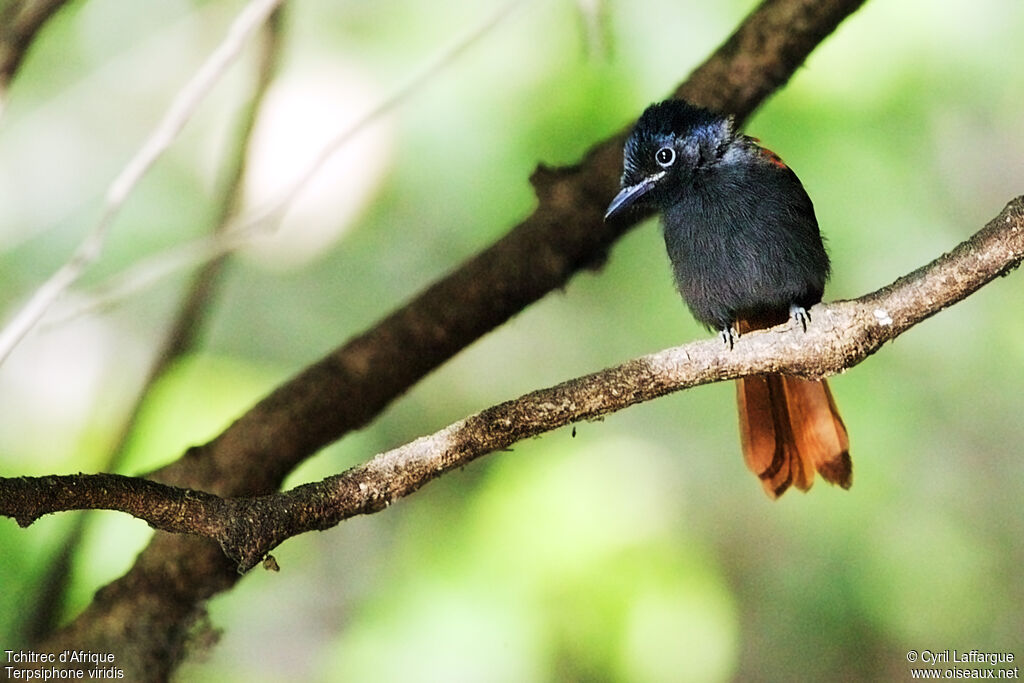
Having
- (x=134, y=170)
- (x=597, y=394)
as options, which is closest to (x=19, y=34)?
(x=134, y=170)

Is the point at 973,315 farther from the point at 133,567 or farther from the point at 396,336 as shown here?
the point at 133,567

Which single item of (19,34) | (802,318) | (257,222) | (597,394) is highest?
(19,34)

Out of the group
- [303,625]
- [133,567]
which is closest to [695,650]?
[303,625]

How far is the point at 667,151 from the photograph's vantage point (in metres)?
2.10

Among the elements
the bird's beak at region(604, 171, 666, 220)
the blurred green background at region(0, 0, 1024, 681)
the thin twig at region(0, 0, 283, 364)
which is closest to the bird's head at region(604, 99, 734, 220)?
the bird's beak at region(604, 171, 666, 220)

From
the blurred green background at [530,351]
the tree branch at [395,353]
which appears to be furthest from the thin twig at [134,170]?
the tree branch at [395,353]

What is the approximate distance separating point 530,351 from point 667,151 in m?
0.70

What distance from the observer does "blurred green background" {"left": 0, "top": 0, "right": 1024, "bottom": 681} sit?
2.24 metres

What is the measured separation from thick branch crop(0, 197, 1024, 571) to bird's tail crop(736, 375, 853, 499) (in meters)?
0.38

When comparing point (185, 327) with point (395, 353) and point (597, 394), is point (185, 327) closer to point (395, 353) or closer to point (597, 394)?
point (395, 353)

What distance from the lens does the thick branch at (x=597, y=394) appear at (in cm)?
161

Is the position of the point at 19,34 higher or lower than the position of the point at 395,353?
higher

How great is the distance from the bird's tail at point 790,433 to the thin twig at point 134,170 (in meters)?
1.54

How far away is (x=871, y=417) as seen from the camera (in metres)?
2.36
